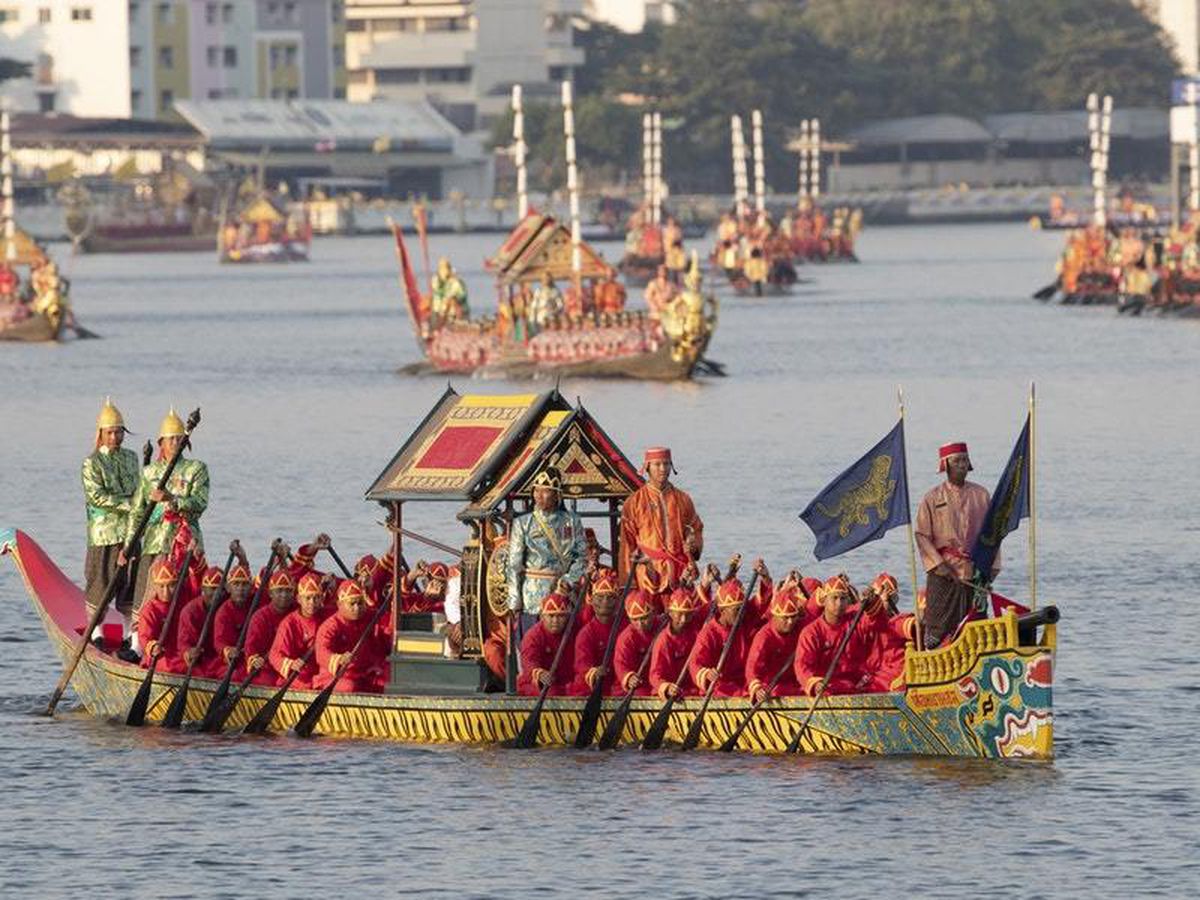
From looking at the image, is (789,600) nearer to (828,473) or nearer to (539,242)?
(828,473)

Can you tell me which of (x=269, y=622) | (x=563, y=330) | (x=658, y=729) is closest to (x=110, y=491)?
(x=269, y=622)

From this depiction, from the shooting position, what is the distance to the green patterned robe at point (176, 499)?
33.1 m

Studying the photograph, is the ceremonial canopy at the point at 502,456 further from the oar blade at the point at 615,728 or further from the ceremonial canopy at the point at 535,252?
the ceremonial canopy at the point at 535,252

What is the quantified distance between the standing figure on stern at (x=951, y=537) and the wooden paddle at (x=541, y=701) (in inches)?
116

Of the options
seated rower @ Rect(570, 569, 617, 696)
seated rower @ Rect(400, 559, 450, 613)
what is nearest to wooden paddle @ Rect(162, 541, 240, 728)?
seated rower @ Rect(400, 559, 450, 613)

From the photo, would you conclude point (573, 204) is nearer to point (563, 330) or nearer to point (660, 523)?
point (563, 330)

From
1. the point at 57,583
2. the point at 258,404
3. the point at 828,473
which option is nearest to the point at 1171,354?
the point at 258,404

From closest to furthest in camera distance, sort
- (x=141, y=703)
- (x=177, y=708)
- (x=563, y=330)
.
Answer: (x=177, y=708), (x=141, y=703), (x=563, y=330)

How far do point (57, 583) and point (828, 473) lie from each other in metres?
24.7

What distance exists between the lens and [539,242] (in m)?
74.8

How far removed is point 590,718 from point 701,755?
980 millimetres

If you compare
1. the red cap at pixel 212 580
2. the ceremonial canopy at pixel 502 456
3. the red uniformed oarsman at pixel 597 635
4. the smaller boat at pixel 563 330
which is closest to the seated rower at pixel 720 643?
the red uniformed oarsman at pixel 597 635

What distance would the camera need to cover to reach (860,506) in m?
30.0

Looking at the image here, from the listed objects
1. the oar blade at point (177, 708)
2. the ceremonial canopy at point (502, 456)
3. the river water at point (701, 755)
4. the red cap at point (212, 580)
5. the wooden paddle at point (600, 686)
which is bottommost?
the river water at point (701, 755)
